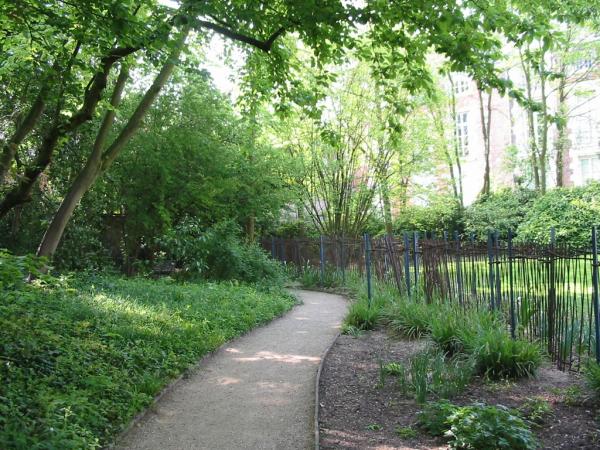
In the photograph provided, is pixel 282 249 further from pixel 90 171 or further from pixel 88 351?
pixel 88 351

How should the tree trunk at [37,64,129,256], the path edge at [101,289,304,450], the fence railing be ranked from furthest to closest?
the tree trunk at [37,64,129,256]
the fence railing
the path edge at [101,289,304,450]

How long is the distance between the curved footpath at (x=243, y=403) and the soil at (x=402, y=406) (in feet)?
0.86

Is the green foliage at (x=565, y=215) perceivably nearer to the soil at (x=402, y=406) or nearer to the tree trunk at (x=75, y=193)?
the soil at (x=402, y=406)

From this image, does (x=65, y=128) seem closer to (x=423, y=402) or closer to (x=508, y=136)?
(x=423, y=402)

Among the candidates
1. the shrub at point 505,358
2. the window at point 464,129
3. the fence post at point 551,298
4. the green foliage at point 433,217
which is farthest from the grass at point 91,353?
the window at point 464,129

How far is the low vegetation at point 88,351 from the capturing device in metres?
4.54

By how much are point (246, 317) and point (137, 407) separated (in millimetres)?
4775

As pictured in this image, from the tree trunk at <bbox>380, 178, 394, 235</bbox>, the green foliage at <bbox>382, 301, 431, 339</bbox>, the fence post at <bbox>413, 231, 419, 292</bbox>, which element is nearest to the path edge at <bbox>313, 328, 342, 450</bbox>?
the green foliage at <bbox>382, 301, 431, 339</bbox>

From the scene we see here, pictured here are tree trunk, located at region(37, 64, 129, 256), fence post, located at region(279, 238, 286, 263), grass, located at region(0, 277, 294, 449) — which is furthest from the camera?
fence post, located at region(279, 238, 286, 263)

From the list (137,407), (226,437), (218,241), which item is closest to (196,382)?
(137,407)

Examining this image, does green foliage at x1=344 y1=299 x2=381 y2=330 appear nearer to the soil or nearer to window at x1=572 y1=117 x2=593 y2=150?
the soil

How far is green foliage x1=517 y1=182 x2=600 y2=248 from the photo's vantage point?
66.7ft

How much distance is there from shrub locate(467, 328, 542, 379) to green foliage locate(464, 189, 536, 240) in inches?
721

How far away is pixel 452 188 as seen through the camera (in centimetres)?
2992
